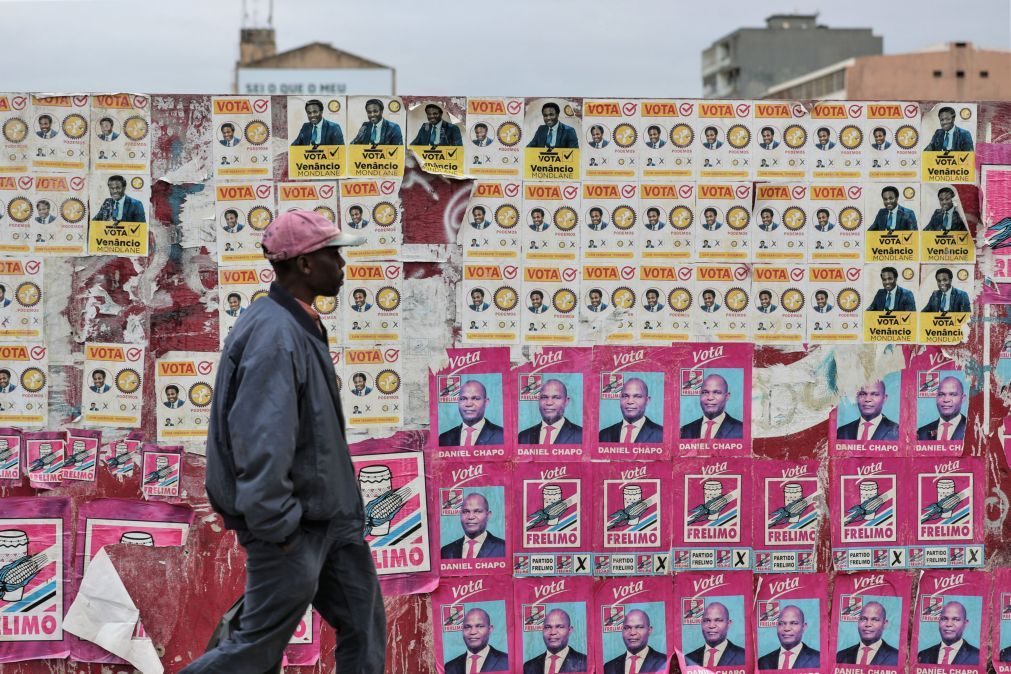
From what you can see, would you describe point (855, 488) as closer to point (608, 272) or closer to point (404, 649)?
point (608, 272)

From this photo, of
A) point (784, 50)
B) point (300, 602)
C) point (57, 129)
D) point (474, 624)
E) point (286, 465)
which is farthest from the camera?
point (784, 50)

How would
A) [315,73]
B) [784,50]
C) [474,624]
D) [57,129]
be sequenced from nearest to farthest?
[57,129] < [474,624] < [315,73] < [784,50]

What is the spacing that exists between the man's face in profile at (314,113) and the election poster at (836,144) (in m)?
2.00

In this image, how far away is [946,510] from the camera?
4.50 meters

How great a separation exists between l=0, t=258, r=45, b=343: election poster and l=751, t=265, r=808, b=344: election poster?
2908 mm

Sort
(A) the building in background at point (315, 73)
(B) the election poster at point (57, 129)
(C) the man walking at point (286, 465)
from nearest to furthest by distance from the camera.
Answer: (C) the man walking at point (286, 465) → (B) the election poster at point (57, 129) → (A) the building in background at point (315, 73)

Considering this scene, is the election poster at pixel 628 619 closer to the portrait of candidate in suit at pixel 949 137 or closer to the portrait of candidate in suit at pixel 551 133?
the portrait of candidate in suit at pixel 551 133

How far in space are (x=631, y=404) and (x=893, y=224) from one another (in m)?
1.31

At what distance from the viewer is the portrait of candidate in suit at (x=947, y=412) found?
4477 mm

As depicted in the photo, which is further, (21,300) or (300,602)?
(21,300)

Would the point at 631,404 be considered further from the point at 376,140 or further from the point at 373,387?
the point at 376,140

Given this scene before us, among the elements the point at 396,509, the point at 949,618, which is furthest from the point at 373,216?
the point at 949,618

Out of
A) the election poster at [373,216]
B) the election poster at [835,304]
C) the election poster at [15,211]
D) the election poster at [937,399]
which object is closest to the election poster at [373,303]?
the election poster at [373,216]

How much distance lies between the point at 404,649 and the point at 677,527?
123 cm
